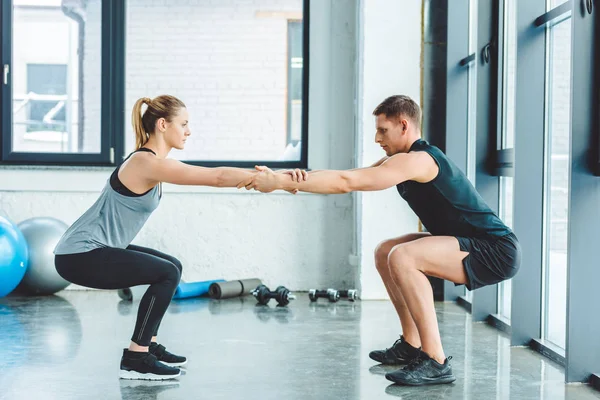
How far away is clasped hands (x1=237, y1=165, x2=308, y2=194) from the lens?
335 centimetres

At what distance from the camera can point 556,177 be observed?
3.98m

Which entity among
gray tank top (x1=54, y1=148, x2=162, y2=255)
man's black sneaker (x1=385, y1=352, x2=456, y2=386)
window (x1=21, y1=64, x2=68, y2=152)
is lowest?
man's black sneaker (x1=385, y1=352, x2=456, y2=386)

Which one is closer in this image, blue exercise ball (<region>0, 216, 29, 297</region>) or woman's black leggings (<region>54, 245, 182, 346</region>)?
woman's black leggings (<region>54, 245, 182, 346</region>)

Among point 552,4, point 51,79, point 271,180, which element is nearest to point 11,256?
point 51,79

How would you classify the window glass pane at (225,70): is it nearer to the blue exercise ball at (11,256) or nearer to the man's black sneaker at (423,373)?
the blue exercise ball at (11,256)

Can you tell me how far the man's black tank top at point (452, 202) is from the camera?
327 cm

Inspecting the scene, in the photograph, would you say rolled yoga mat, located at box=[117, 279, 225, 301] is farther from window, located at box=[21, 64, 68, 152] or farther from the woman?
the woman

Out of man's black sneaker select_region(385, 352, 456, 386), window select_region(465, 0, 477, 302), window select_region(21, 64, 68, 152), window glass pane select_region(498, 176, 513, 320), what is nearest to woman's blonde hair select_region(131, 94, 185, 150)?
man's black sneaker select_region(385, 352, 456, 386)

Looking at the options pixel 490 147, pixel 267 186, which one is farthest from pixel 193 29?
pixel 267 186

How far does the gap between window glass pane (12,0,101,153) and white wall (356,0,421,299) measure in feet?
7.17

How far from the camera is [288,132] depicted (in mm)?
6359

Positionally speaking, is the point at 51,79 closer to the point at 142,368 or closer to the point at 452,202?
the point at 142,368

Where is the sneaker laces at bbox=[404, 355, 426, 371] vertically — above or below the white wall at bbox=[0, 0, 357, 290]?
below

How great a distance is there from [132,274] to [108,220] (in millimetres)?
261
